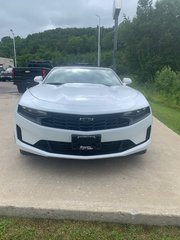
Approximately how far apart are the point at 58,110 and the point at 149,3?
101ft

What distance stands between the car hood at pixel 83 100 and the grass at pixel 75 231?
1.30 meters

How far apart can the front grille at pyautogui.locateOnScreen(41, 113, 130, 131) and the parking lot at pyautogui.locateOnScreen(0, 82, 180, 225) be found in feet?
2.03

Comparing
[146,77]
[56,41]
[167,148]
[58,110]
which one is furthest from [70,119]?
[56,41]

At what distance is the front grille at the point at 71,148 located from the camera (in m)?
3.79

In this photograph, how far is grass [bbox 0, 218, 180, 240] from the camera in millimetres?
2738

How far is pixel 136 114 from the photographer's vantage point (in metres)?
3.97

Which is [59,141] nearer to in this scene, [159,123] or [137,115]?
[137,115]

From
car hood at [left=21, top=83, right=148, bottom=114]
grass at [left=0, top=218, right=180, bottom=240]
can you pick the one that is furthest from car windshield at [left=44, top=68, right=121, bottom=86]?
grass at [left=0, top=218, right=180, bottom=240]

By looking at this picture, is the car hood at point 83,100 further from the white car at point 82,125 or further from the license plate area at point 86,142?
the license plate area at point 86,142

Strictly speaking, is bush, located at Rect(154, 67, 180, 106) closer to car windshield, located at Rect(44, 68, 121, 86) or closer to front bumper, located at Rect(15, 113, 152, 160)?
car windshield, located at Rect(44, 68, 121, 86)

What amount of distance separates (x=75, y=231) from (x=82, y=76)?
3427mm

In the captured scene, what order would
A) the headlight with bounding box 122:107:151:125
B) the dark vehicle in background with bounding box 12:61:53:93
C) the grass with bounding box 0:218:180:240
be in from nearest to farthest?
1. the grass with bounding box 0:218:180:240
2. the headlight with bounding box 122:107:151:125
3. the dark vehicle in background with bounding box 12:61:53:93

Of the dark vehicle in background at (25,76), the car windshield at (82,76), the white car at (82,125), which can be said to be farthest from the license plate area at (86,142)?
the dark vehicle in background at (25,76)

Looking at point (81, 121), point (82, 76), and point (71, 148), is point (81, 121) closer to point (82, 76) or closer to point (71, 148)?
point (71, 148)
